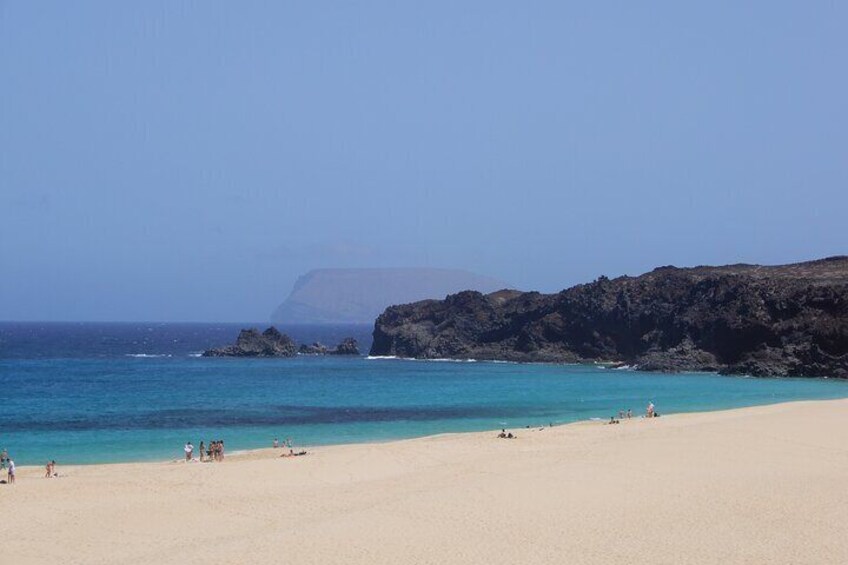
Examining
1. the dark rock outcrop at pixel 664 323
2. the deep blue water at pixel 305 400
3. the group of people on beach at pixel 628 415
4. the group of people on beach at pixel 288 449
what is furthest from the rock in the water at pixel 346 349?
the group of people on beach at pixel 288 449

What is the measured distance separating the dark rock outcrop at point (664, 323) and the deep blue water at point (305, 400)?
6.19 m

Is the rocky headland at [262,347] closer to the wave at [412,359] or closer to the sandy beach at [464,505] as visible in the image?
the wave at [412,359]

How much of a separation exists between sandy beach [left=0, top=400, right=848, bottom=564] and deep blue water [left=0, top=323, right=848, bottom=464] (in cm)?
787

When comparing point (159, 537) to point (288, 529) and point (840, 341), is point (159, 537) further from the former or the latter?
point (840, 341)

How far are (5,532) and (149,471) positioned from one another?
8.99 m

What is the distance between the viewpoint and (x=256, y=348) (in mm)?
111750

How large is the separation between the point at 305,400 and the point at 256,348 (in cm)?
5763

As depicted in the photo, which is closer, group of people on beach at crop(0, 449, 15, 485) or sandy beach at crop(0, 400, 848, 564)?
sandy beach at crop(0, 400, 848, 564)

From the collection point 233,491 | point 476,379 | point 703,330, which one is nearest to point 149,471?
point 233,491

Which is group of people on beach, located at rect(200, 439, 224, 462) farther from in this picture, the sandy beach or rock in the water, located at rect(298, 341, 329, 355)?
rock in the water, located at rect(298, 341, 329, 355)

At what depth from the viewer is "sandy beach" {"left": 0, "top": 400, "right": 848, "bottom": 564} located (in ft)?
57.6

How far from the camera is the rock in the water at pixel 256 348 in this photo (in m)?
111

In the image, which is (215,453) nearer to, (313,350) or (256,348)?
(256,348)

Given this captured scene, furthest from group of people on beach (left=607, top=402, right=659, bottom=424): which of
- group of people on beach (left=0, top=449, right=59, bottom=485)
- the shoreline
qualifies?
group of people on beach (left=0, top=449, right=59, bottom=485)
